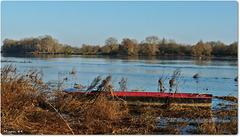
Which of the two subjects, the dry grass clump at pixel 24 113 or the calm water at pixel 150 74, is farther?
the calm water at pixel 150 74

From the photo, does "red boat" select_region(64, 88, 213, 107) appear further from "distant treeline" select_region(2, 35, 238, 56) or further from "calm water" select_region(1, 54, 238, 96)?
"distant treeline" select_region(2, 35, 238, 56)

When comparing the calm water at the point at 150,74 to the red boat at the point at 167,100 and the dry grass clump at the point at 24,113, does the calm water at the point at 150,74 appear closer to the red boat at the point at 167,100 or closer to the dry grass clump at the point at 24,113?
the red boat at the point at 167,100

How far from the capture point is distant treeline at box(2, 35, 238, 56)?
8425 centimetres

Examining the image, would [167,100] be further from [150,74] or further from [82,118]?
[150,74]

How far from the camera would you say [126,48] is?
97875 millimetres

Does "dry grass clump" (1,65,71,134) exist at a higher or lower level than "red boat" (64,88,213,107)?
higher

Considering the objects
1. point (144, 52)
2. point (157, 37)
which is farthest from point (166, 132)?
point (144, 52)

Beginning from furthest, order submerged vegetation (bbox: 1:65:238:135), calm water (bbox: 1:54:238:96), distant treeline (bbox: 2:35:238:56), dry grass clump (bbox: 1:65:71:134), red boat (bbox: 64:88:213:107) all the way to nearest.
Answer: distant treeline (bbox: 2:35:238:56) < calm water (bbox: 1:54:238:96) < red boat (bbox: 64:88:213:107) < submerged vegetation (bbox: 1:65:238:135) < dry grass clump (bbox: 1:65:71:134)

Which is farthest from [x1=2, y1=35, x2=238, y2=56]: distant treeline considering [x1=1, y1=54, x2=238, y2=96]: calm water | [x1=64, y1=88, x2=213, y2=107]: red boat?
[x1=64, y1=88, x2=213, y2=107]: red boat

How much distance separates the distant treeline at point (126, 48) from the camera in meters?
84.2

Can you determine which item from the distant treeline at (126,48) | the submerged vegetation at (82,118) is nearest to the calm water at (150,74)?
the submerged vegetation at (82,118)

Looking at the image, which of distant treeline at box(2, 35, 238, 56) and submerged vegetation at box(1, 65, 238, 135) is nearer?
submerged vegetation at box(1, 65, 238, 135)

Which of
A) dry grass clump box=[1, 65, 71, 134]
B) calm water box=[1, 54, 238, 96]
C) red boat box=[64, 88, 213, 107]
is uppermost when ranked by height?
dry grass clump box=[1, 65, 71, 134]

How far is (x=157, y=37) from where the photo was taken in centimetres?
8919
